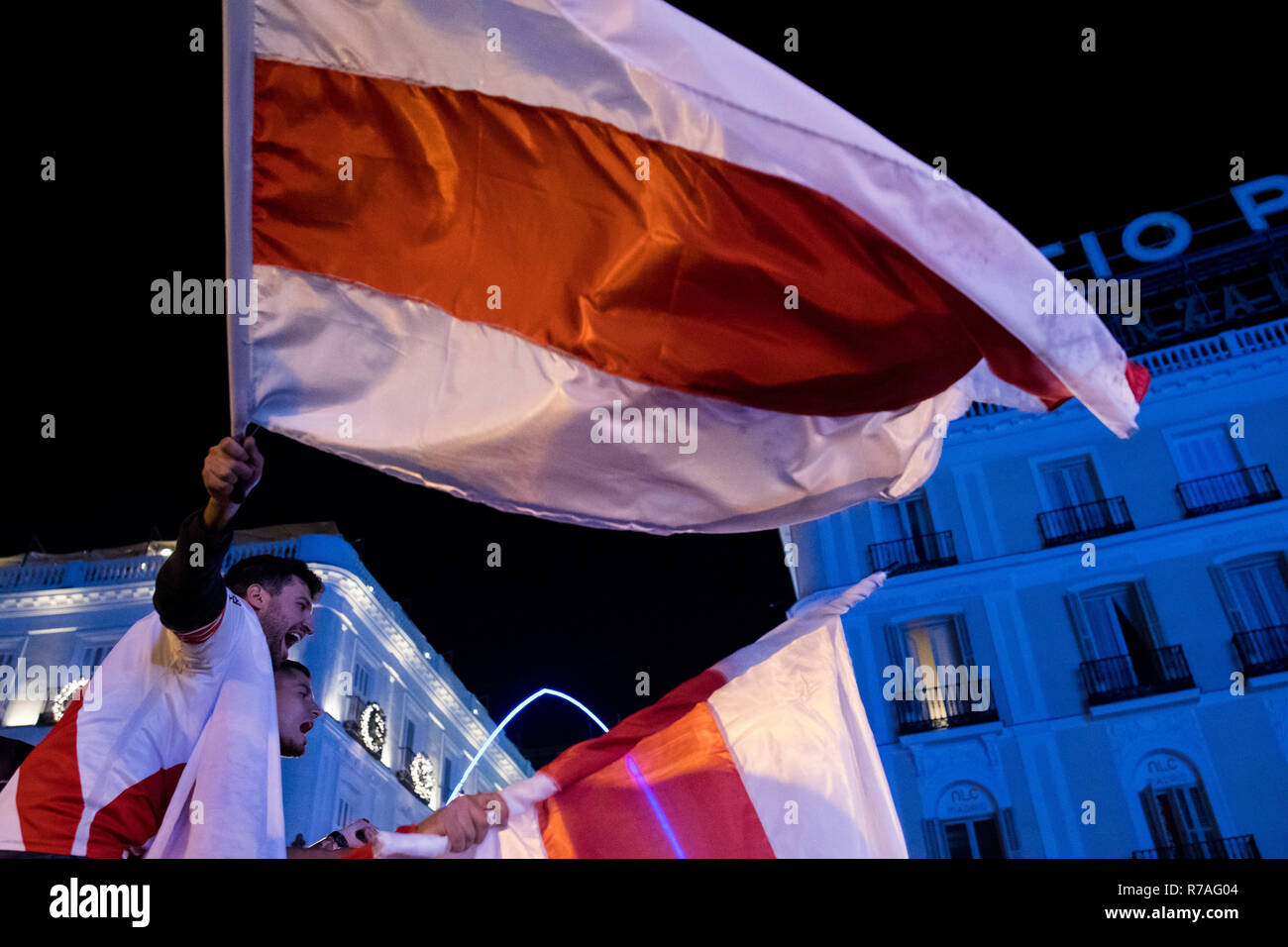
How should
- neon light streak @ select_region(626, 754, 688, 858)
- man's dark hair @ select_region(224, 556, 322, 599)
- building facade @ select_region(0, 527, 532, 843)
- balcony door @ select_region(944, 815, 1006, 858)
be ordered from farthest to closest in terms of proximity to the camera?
1. building facade @ select_region(0, 527, 532, 843)
2. balcony door @ select_region(944, 815, 1006, 858)
3. man's dark hair @ select_region(224, 556, 322, 599)
4. neon light streak @ select_region(626, 754, 688, 858)

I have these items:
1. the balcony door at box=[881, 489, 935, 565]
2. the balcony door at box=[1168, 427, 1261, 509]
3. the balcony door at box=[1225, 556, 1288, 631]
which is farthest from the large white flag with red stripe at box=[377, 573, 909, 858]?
the balcony door at box=[1168, 427, 1261, 509]

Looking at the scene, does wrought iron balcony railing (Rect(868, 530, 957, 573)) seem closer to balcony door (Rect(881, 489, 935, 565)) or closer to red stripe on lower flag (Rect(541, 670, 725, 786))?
balcony door (Rect(881, 489, 935, 565))

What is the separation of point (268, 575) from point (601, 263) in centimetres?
182

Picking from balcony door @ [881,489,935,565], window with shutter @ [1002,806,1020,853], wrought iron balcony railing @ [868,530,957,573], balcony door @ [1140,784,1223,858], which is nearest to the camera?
balcony door @ [1140,784,1223,858]

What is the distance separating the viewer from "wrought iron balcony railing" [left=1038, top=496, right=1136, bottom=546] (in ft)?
73.4

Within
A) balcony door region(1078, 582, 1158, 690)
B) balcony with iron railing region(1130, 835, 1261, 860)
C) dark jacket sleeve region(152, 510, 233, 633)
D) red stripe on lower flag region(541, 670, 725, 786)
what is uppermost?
balcony door region(1078, 582, 1158, 690)

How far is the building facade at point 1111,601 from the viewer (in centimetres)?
1930

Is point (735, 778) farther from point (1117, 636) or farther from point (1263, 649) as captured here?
point (1263, 649)

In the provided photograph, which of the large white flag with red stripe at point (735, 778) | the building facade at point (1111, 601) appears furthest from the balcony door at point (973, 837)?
the large white flag with red stripe at point (735, 778)

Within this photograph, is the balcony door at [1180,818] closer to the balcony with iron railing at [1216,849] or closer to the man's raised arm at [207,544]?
the balcony with iron railing at [1216,849]

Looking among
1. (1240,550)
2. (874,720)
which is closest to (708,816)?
(874,720)

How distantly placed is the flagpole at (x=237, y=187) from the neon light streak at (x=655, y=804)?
1.90 meters

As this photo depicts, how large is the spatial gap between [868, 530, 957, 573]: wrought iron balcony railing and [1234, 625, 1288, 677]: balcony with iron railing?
5.67m

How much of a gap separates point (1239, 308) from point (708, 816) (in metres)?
25.1
